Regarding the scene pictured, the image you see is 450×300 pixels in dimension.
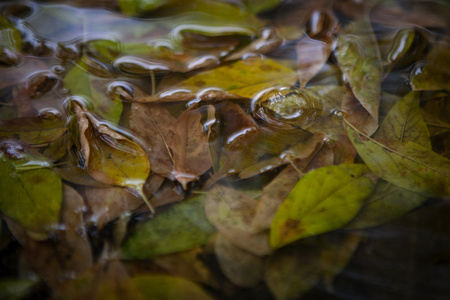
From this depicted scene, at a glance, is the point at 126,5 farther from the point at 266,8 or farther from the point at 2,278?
the point at 2,278

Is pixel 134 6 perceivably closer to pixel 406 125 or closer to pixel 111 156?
pixel 111 156

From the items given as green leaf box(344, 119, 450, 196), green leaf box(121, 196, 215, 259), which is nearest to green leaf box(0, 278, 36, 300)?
green leaf box(121, 196, 215, 259)

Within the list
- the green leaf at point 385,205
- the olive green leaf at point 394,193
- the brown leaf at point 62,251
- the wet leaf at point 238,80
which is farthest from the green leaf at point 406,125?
the brown leaf at point 62,251

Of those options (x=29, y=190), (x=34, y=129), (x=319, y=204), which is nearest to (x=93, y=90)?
(x=34, y=129)

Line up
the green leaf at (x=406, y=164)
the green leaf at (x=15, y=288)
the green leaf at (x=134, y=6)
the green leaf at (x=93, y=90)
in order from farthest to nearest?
the green leaf at (x=134, y=6)
the green leaf at (x=93, y=90)
the green leaf at (x=406, y=164)
the green leaf at (x=15, y=288)

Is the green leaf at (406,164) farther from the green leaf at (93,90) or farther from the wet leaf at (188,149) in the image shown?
the green leaf at (93,90)

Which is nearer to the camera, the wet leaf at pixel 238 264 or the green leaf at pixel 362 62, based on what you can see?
the wet leaf at pixel 238 264
